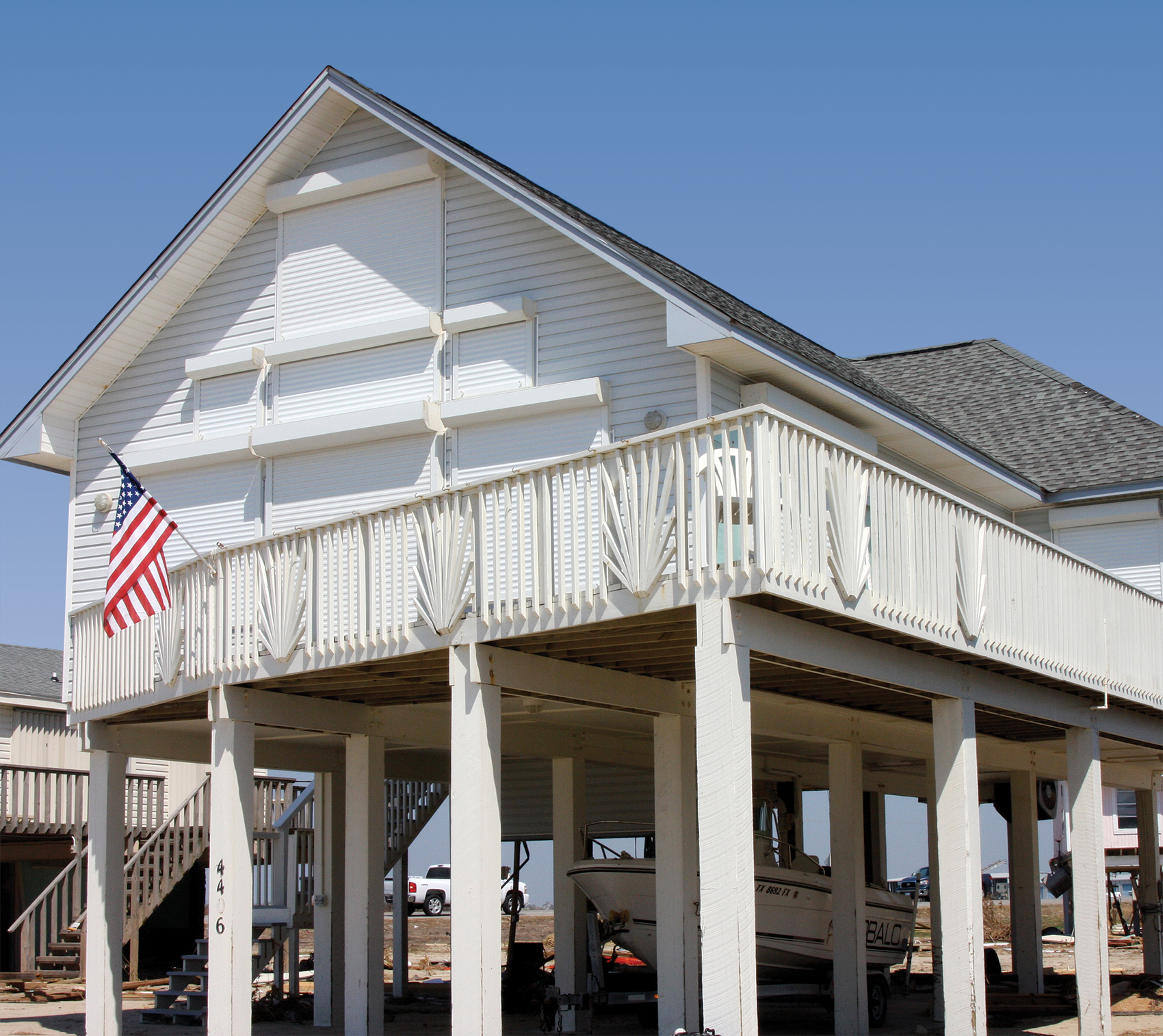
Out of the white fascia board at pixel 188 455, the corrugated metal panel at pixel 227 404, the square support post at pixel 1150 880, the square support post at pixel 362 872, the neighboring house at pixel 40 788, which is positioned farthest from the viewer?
the neighboring house at pixel 40 788

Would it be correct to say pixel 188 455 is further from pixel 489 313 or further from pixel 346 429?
pixel 489 313

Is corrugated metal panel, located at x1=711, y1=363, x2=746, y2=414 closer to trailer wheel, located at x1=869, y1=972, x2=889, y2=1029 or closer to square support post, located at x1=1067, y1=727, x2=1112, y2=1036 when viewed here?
square support post, located at x1=1067, y1=727, x2=1112, y2=1036

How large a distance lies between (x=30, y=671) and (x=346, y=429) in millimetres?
21478

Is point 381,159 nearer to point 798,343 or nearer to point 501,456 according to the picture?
point 501,456

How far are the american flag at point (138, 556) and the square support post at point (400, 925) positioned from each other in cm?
936

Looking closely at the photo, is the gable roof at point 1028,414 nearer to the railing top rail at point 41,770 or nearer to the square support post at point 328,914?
the square support post at point 328,914

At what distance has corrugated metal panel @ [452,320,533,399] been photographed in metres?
17.8

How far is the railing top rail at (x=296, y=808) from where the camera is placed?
2203 cm

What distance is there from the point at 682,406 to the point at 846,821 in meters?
5.11

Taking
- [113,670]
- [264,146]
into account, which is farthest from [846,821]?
[264,146]

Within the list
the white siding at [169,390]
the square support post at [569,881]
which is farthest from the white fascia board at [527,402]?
the square support post at [569,881]

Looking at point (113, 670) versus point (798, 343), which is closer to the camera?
point (113, 670)

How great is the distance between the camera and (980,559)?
A: 13828mm

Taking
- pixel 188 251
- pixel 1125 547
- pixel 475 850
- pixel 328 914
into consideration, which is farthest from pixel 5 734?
pixel 475 850
